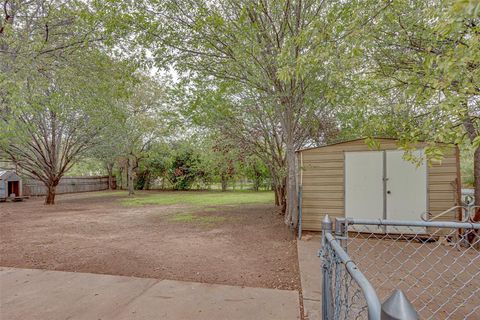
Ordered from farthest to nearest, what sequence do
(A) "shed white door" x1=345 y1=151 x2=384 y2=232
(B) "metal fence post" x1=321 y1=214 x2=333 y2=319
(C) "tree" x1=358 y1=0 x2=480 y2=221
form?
(A) "shed white door" x1=345 y1=151 x2=384 y2=232 → (C) "tree" x1=358 y1=0 x2=480 y2=221 → (B) "metal fence post" x1=321 y1=214 x2=333 y2=319

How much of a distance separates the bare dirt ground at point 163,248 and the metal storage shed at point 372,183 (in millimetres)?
1134

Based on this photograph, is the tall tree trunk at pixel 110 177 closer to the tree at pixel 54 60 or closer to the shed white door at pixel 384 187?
the tree at pixel 54 60

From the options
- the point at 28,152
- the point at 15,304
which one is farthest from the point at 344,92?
the point at 28,152

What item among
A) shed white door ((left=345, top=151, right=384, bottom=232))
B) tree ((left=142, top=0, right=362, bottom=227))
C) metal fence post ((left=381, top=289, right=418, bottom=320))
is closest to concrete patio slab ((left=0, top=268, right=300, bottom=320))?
metal fence post ((left=381, top=289, right=418, bottom=320))

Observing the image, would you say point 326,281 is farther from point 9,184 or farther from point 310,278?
point 9,184

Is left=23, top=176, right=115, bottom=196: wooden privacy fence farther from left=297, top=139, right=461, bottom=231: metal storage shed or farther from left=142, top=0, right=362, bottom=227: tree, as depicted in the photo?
left=297, top=139, right=461, bottom=231: metal storage shed

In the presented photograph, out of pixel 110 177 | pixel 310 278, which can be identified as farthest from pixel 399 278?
pixel 110 177

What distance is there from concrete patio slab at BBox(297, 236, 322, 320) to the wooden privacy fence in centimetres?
1534

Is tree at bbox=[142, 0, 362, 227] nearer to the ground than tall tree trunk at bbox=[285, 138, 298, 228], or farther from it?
farther from it

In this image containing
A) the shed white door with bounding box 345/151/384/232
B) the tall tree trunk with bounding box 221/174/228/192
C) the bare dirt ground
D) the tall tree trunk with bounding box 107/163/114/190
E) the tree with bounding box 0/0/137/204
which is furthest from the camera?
the tall tree trunk with bounding box 107/163/114/190

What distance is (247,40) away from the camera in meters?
4.52

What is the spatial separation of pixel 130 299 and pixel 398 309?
8.71 feet

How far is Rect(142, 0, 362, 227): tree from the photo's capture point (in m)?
4.27

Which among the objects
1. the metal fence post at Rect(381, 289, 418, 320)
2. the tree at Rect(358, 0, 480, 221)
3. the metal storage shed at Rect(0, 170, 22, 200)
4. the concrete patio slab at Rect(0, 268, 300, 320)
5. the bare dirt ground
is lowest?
the bare dirt ground
